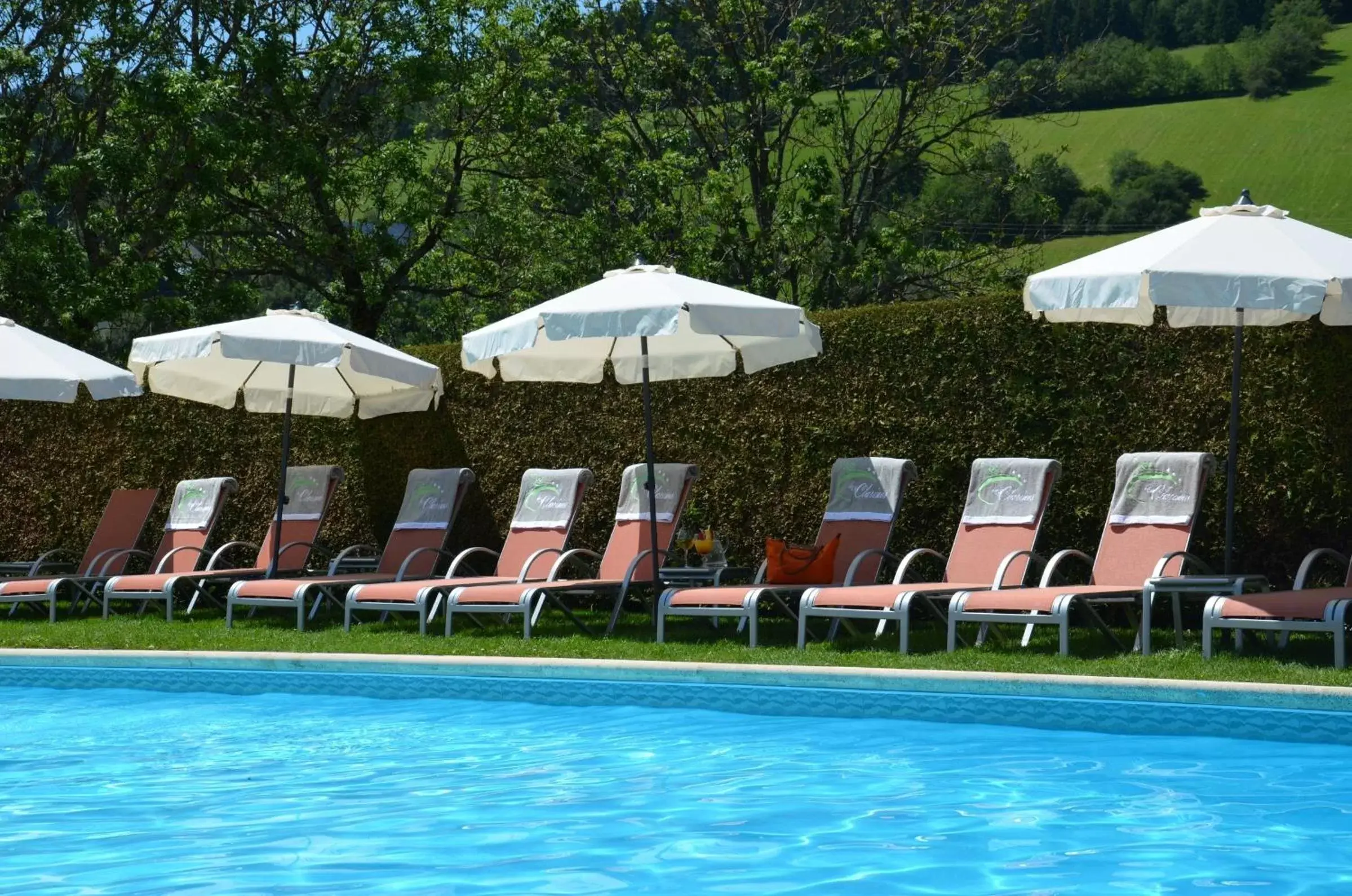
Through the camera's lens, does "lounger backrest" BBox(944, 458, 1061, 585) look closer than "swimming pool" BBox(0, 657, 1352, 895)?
No

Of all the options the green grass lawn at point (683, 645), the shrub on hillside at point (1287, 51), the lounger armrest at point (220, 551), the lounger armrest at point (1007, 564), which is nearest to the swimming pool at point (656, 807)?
the green grass lawn at point (683, 645)

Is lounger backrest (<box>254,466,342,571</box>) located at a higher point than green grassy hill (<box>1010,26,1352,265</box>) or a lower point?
lower

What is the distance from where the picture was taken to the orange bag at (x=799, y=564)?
28.8 ft

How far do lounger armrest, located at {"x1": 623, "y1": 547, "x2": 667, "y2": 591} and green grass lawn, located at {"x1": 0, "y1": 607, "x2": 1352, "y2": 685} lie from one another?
1.09 ft

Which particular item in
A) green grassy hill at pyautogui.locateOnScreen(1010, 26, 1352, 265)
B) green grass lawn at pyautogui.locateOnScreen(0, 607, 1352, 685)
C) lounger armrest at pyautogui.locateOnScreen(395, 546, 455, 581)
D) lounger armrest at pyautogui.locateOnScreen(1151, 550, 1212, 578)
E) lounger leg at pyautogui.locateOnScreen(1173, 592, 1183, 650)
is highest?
green grassy hill at pyautogui.locateOnScreen(1010, 26, 1352, 265)

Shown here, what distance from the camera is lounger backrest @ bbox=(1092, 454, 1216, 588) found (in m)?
8.01

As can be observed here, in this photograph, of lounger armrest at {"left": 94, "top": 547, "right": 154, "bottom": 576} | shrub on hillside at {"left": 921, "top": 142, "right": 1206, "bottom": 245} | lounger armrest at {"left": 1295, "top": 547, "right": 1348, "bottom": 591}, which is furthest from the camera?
shrub on hillside at {"left": 921, "top": 142, "right": 1206, "bottom": 245}

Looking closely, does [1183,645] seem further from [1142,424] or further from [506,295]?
[506,295]

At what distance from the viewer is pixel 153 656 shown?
8.20m

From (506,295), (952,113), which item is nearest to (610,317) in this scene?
(952,113)

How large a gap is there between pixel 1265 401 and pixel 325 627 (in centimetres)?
600

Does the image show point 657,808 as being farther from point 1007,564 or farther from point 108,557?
point 108,557

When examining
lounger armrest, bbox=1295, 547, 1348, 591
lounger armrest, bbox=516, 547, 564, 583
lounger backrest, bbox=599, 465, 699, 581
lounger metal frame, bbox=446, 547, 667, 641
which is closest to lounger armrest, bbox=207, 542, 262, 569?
lounger armrest, bbox=516, 547, 564, 583

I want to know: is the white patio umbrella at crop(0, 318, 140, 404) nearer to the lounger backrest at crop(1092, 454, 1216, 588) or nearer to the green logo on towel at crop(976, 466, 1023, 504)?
the green logo on towel at crop(976, 466, 1023, 504)
